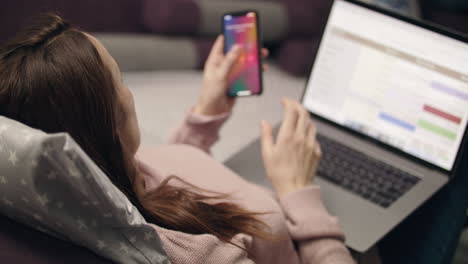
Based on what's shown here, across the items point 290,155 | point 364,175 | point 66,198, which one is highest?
point 66,198

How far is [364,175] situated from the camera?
1019 mm

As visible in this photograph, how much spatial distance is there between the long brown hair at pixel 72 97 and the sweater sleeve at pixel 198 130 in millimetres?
317

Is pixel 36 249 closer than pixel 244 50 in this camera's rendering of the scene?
Yes

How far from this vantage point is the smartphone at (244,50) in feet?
3.28

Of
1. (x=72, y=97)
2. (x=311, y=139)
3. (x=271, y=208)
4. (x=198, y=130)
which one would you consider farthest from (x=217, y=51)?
(x=72, y=97)

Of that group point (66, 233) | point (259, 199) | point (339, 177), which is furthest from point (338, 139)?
point (66, 233)

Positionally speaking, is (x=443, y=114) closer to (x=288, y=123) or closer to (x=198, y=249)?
(x=288, y=123)

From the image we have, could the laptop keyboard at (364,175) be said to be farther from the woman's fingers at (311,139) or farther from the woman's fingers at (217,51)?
the woman's fingers at (217,51)

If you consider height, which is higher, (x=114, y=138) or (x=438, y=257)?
(x=114, y=138)

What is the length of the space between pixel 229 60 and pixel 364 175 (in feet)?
1.07

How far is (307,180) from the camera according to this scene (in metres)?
0.87

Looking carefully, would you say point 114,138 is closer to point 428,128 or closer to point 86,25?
point 428,128

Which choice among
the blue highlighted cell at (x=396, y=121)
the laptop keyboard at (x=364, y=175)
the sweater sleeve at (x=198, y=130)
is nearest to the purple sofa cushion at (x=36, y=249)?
the sweater sleeve at (x=198, y=130)

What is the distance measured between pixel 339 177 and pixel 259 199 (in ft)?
0.88
